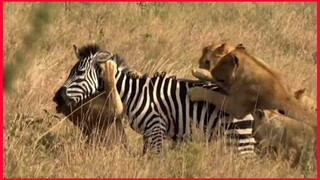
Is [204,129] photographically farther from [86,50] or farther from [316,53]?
[316,53]

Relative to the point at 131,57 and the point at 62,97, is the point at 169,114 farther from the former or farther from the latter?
the point at 131,57

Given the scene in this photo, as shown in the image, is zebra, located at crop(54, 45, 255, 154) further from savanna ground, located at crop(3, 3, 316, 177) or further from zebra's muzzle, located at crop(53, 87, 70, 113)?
savanna ground, located at crop(3, 3, 316, 177)

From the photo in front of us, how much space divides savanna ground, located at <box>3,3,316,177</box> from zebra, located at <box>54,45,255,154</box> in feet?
0.92

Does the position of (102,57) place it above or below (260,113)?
above

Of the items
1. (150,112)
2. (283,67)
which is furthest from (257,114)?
(283,67)

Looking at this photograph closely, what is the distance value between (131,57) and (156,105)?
450 centimetres

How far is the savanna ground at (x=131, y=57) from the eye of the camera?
21.8 ft

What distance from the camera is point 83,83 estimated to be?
7535mm

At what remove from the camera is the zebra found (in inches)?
285

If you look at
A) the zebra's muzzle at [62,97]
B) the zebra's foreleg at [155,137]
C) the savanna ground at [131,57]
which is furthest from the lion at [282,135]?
the zebra's muzzle at [62,97]

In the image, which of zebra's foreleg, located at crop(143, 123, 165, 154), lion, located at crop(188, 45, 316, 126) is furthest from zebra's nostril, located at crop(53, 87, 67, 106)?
lion, located at crop(188, 45, 316, 126)

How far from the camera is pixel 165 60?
1158 cm

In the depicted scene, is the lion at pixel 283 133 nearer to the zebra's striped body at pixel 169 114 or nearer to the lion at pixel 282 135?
the lion at pixel 282 135

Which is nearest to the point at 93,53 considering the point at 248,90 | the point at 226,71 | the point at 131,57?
the point at 226,71
